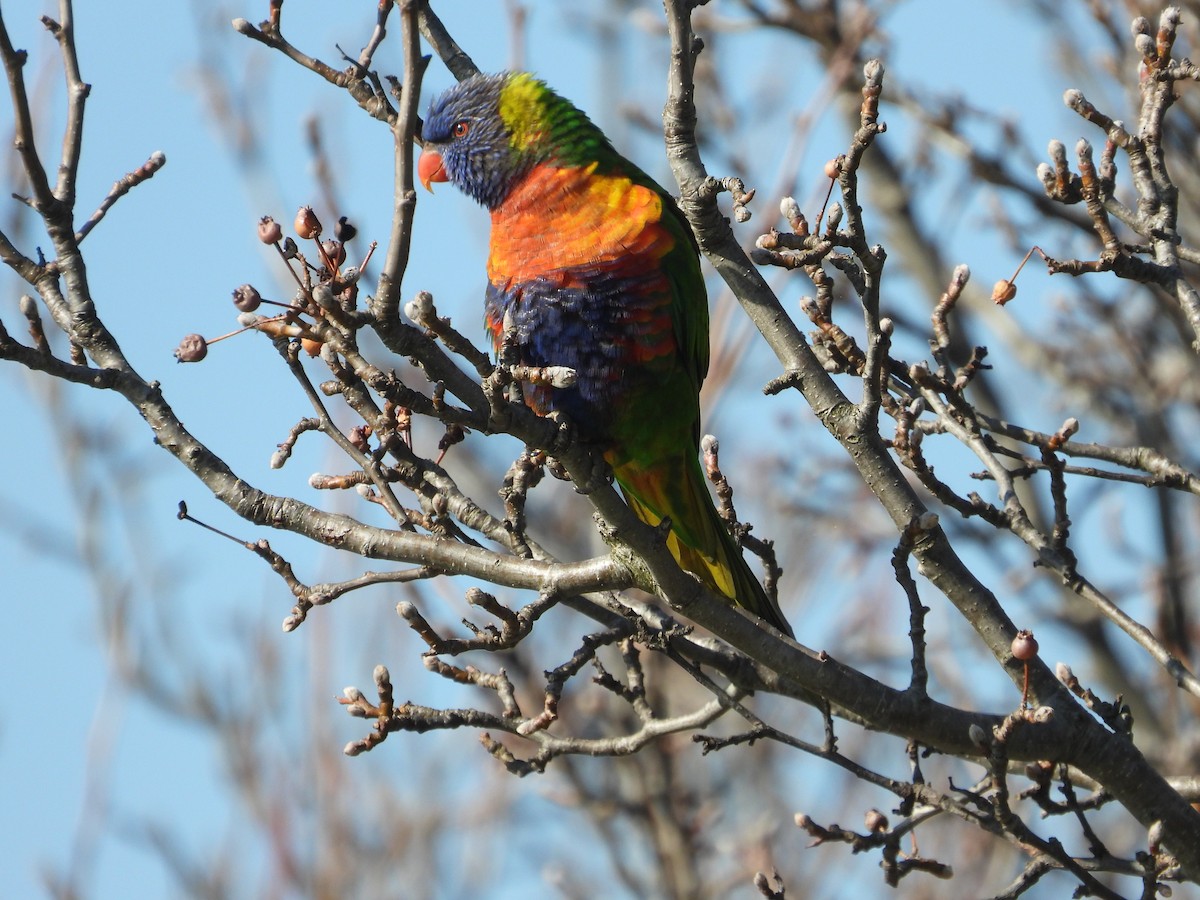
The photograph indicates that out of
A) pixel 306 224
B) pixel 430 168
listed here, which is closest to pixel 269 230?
pixel 306 224

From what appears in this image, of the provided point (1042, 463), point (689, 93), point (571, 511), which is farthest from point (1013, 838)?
point (571, 511)

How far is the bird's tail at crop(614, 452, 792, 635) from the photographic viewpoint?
336cm

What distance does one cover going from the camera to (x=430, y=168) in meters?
4.25

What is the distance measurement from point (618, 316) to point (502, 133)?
37.5 inches

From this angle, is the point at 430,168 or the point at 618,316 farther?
the point at 430,168

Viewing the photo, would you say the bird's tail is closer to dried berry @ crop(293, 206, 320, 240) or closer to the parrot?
the parrot

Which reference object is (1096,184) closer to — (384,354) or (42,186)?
(42,186)

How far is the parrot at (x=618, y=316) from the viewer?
3252mm

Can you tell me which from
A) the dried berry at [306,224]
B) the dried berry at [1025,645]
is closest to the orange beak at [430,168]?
the dried berry at [306,224]

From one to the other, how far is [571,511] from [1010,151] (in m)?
2.88

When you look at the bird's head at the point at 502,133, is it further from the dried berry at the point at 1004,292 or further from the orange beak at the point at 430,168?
the dried berry at the point at 1004,292

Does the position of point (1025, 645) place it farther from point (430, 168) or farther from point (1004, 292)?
point (430, 168)

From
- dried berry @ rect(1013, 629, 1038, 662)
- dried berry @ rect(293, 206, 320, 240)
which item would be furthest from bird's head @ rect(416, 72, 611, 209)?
dried berry @ rect(1013, 629, 1038, 662)

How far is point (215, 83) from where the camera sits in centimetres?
650
